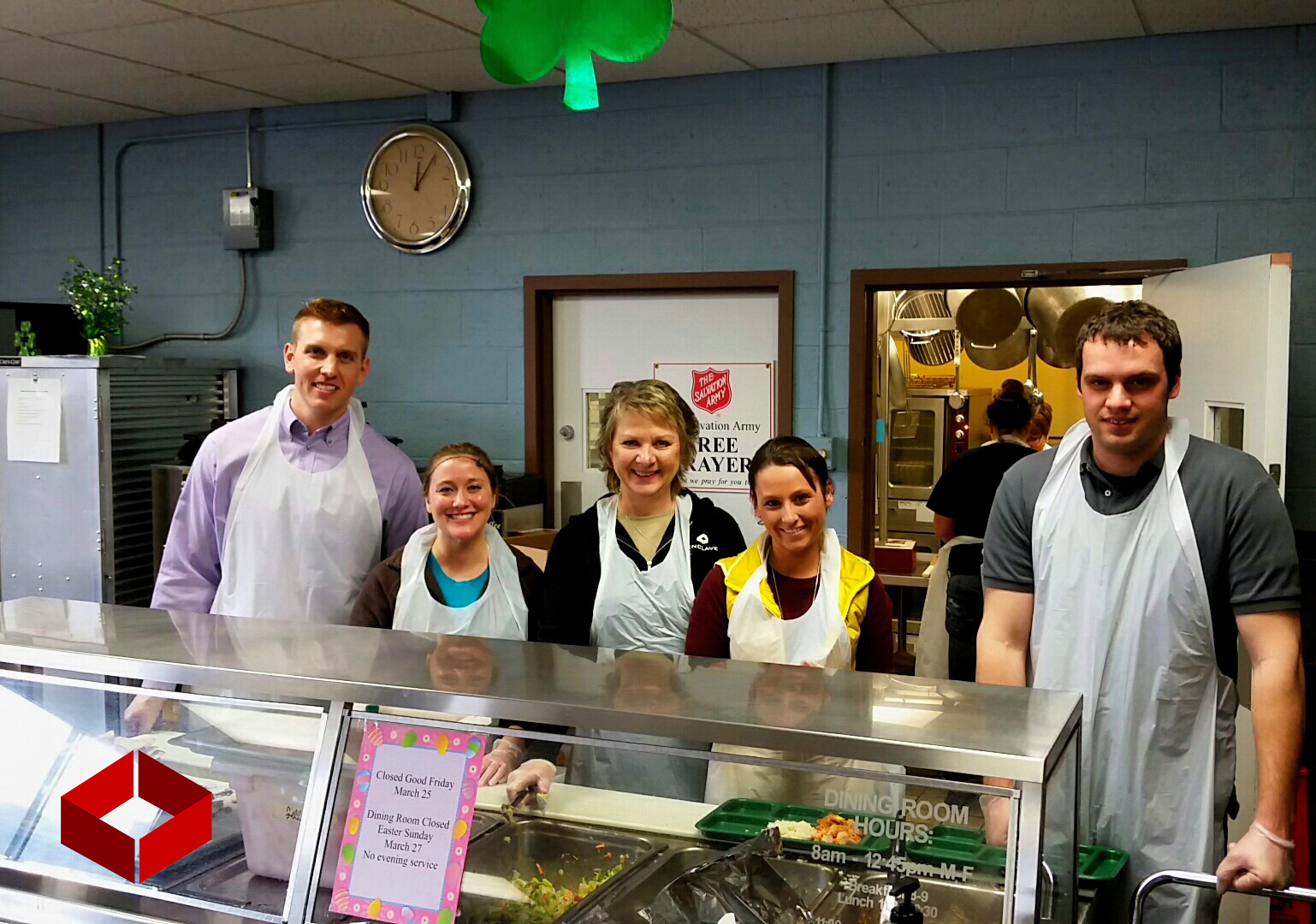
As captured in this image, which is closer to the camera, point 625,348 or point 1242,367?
point 1242,367

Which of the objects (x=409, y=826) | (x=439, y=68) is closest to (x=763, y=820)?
(x=409, y=826)

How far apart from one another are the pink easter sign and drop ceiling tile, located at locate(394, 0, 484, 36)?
246 centimetres

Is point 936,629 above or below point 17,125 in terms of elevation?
below

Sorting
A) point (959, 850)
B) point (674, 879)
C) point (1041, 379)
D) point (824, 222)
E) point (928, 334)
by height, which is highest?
point (824, 222)

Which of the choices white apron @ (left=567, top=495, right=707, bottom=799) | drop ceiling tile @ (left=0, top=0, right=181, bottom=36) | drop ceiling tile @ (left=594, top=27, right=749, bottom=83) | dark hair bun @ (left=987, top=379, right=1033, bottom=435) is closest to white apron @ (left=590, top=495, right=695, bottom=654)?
white apron @ (left=567, top=495, right=707, bottom=799)

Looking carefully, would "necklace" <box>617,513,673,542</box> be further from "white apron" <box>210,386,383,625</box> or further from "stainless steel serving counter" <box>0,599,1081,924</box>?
"stainless steel serving counter" <box>0,599,1081,924</box>

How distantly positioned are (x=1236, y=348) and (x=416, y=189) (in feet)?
9.63

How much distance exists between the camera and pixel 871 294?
405cm

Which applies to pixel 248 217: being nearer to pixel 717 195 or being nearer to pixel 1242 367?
pixel 717 195

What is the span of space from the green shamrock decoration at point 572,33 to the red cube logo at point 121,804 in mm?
1001

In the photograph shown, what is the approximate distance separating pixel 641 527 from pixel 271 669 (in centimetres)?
103

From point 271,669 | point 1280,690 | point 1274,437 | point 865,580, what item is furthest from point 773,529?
point 1274,437

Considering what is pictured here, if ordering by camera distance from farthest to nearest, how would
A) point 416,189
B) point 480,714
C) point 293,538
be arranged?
point 416,189, point 293,538, point 480,714

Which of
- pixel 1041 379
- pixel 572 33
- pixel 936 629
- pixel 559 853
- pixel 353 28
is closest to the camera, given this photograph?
pixel 559 853
